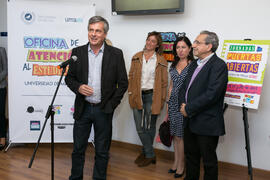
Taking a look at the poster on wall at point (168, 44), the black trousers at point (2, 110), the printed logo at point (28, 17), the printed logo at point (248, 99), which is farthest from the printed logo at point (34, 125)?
the printed logo at point (248, 99)

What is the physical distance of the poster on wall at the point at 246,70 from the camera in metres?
2.82

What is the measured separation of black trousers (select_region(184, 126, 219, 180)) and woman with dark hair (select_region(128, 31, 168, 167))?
2.83 feet

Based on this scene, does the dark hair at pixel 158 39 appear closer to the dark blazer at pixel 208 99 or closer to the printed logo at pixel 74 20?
the printed logo at pixel 74 20

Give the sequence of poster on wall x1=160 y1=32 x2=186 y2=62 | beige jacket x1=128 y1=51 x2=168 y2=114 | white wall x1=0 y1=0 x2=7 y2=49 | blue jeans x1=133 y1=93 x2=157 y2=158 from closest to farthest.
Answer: beige jacket x1=128 y1=51 x2=168 y2=114 → blue jeans x1=133 y1=93 x2=157 y2=158 → poster on wall x1=160 y1=32 x2=186 y2=62 → white wall x1=0 y1=0 x2=7 y2=49

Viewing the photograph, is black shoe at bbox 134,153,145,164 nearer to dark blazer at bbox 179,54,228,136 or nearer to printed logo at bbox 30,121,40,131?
dark blazer at bbox 179,54,228,136

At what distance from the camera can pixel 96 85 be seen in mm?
2703

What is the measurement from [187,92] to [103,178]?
119 cm

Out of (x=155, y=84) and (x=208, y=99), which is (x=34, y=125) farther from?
(x=208, y=99)

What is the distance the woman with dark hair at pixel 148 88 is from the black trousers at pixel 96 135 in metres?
0.88

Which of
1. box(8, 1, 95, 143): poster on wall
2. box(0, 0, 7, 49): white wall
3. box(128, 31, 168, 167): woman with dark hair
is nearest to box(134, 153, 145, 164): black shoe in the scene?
box(128, 31, 168, 167): woman with dark hair

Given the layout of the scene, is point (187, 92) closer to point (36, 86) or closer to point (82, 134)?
point (82, 134)

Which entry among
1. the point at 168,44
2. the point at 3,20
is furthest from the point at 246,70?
the point at 3,20

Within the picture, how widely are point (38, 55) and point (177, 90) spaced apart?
1944 mm

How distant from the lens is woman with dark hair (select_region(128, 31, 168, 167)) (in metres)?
3.55
